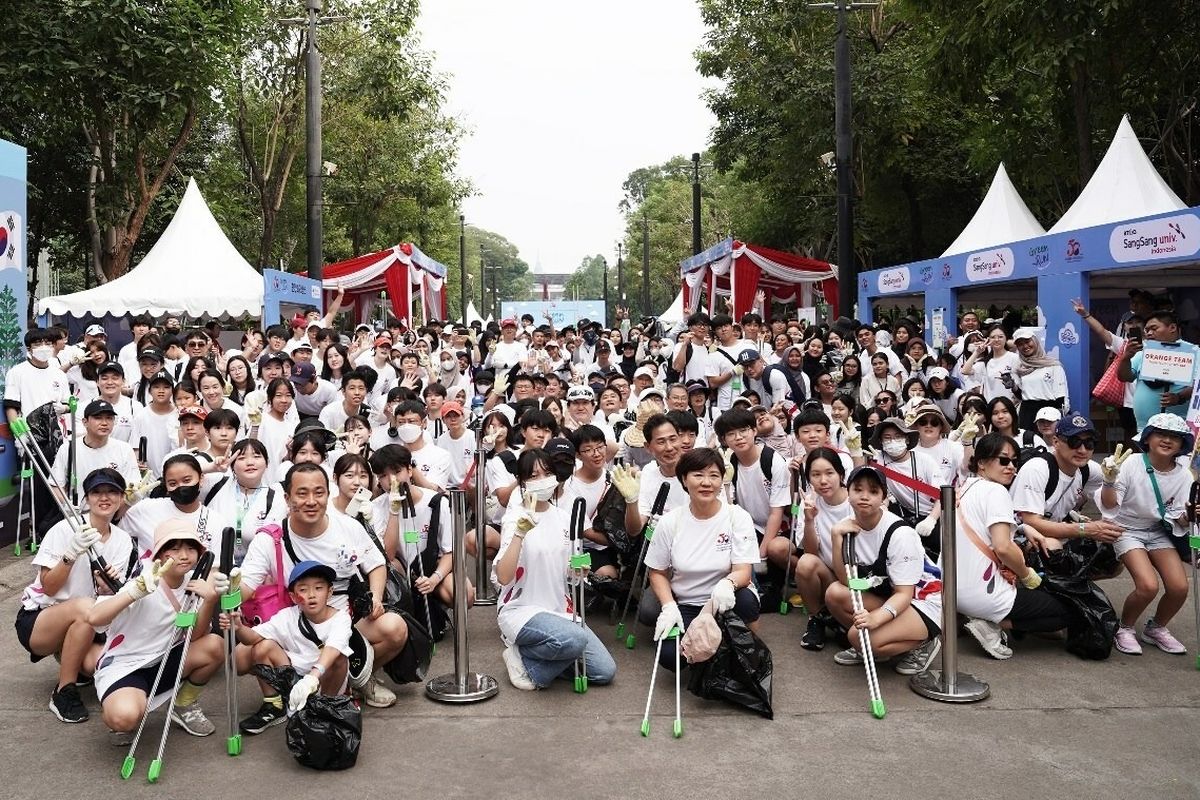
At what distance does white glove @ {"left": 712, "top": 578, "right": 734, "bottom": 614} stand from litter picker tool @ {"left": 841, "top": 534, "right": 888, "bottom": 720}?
2.08 ft

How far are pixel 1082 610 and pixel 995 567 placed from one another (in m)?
0.59

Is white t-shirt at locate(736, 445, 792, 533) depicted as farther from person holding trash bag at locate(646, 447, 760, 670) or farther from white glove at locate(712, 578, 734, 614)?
white glove at locate(712, 578, 734, 614)

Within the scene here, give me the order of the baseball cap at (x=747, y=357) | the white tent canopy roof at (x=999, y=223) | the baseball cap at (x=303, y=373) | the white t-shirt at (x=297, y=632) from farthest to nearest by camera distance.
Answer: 1. the white tent canopy roof at (x=999, y=223)
2. the baseball cap at (x=747, y=357)
3. the baseball cap at (x=303, y=373)
4. the white t-shirt at (x=297, y=632)

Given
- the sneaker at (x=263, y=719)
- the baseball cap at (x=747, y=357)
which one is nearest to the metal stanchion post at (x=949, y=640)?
the sneaker at (x=263, y=719)

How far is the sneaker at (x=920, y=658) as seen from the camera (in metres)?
5.75

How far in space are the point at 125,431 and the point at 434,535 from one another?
3729mm

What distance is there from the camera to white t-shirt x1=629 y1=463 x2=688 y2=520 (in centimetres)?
647

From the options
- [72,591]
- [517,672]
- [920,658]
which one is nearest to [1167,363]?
[920,658]

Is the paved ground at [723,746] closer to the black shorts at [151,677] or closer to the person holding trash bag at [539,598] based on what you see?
the person holding trash bag at [539,598]

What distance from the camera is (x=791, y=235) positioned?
37.2 meters

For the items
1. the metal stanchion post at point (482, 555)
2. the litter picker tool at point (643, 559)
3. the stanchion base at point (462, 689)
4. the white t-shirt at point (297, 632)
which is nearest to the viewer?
the white t-shirt at point (297, 632)

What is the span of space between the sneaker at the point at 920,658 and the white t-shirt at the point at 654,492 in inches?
62.4

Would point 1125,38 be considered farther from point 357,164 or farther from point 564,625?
point 357,164

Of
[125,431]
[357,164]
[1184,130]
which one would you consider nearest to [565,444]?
[125,431]
